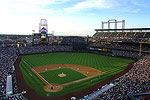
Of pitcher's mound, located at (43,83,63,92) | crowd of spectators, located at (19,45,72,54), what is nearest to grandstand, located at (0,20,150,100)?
crowd of spectators, located at (19,45,72,54)

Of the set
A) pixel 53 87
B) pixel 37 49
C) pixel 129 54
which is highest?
pixel 37 49

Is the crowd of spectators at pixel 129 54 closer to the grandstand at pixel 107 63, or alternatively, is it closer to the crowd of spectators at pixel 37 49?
the grandstand at pixel 107 63

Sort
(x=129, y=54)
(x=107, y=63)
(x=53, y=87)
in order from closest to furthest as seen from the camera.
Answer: (x=53, y=87) → (x=107, y=63) → (x=129, y=54)

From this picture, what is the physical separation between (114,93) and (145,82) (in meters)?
5.81

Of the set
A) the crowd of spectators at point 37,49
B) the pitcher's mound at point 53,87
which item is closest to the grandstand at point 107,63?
the crowd of spectators at point 37,49

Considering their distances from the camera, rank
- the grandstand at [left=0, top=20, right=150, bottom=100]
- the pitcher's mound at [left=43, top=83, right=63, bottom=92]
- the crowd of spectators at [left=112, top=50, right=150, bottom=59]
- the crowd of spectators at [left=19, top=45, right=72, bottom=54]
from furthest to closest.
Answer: the crowd of spectators at [left=19, top=45, right=72, bottom=54]
the crowd of spectators at [left=112, top=50, right=150, bottom=59]
the pitcher's mound at [left=43, top=83, right=63, bottom=92]
the grandstand at [left=0, top=20, right=150, bottom=100]

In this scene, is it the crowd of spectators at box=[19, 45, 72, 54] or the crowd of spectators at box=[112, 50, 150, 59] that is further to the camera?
the crowd of spectators at box=[19, 45, 72, 54]

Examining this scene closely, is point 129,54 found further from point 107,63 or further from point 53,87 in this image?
point 53,87

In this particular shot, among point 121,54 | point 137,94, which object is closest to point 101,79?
point 137,94

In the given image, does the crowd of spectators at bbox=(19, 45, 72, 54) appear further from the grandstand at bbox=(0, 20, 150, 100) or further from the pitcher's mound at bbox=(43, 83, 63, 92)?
Result: the pitcher's mound at bbox=(43, 83, 63, 92)

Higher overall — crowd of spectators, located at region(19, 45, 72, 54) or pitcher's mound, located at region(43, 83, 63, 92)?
crowd of spectators, located at region(19, 45, 72, 54)

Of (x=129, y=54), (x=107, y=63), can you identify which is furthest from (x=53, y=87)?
(x=129, y=54)

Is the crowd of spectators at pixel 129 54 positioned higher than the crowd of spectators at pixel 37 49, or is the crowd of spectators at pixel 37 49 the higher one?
the crowd of spectators at pixel 37 49

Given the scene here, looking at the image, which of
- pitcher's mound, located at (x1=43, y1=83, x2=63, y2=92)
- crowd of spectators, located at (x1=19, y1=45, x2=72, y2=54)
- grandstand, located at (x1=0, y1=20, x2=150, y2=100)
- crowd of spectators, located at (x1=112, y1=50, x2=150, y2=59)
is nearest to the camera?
grandstand, located at (x1=0, y1=20, x2=150, y2=100)
